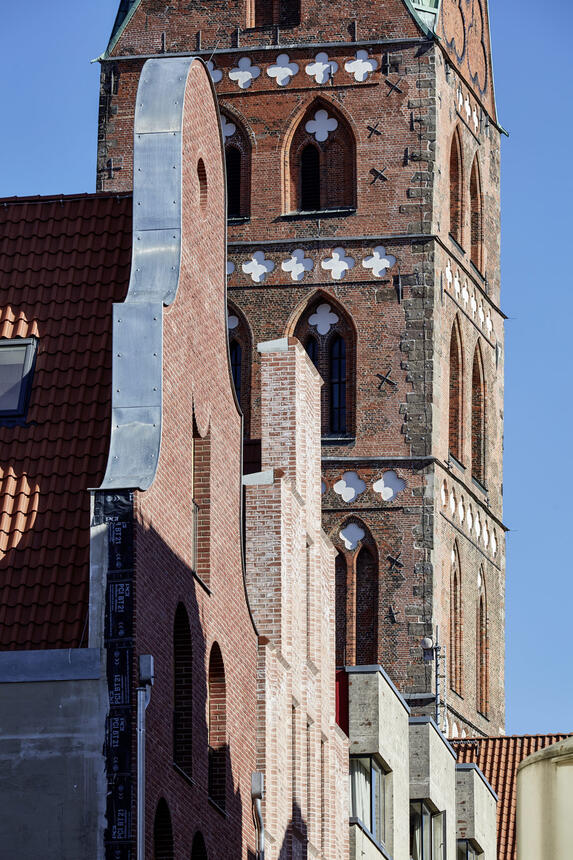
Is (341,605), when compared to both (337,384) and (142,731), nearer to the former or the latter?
(337,384)

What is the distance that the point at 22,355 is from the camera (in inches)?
1128

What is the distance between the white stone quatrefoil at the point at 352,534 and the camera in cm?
5488

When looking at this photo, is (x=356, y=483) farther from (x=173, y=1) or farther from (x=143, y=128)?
(x=143, y=128)

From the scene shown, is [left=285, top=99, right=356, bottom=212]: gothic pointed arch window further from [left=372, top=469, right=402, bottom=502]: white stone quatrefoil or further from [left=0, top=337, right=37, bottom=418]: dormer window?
[left=0, top=337, right=37, bottom=418]: dormer window

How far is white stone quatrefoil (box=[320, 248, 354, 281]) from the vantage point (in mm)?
56125

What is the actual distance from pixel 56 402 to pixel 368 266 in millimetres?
28305

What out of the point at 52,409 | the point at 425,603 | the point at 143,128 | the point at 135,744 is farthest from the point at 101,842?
the point at 425,603

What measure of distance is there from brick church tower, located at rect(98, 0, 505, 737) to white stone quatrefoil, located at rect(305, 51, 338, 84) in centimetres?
3

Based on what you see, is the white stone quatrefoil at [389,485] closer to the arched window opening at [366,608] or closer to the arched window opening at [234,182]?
the arched window opening at [366,608]

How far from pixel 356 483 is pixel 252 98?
800cm

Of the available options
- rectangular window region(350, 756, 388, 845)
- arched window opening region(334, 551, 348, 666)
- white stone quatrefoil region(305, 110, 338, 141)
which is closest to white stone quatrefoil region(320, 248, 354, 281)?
white stone quatrefoil region(305, 110, 338, 141)

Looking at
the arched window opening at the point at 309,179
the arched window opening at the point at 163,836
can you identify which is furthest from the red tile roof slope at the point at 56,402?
the arched window opening at the point at 309,179

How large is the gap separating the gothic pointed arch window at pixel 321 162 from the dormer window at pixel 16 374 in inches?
1114

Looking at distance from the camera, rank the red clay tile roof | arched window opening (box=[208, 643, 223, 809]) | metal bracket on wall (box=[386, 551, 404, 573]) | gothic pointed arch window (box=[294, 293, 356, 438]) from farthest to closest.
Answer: gothic pointed arch window (box=[294, 293, 356, 438]), metal bracket on wall (box=[386, 551, 404, 573]), the red clay tile roof, arched window opening (box=[208, 643, 223, 809])
